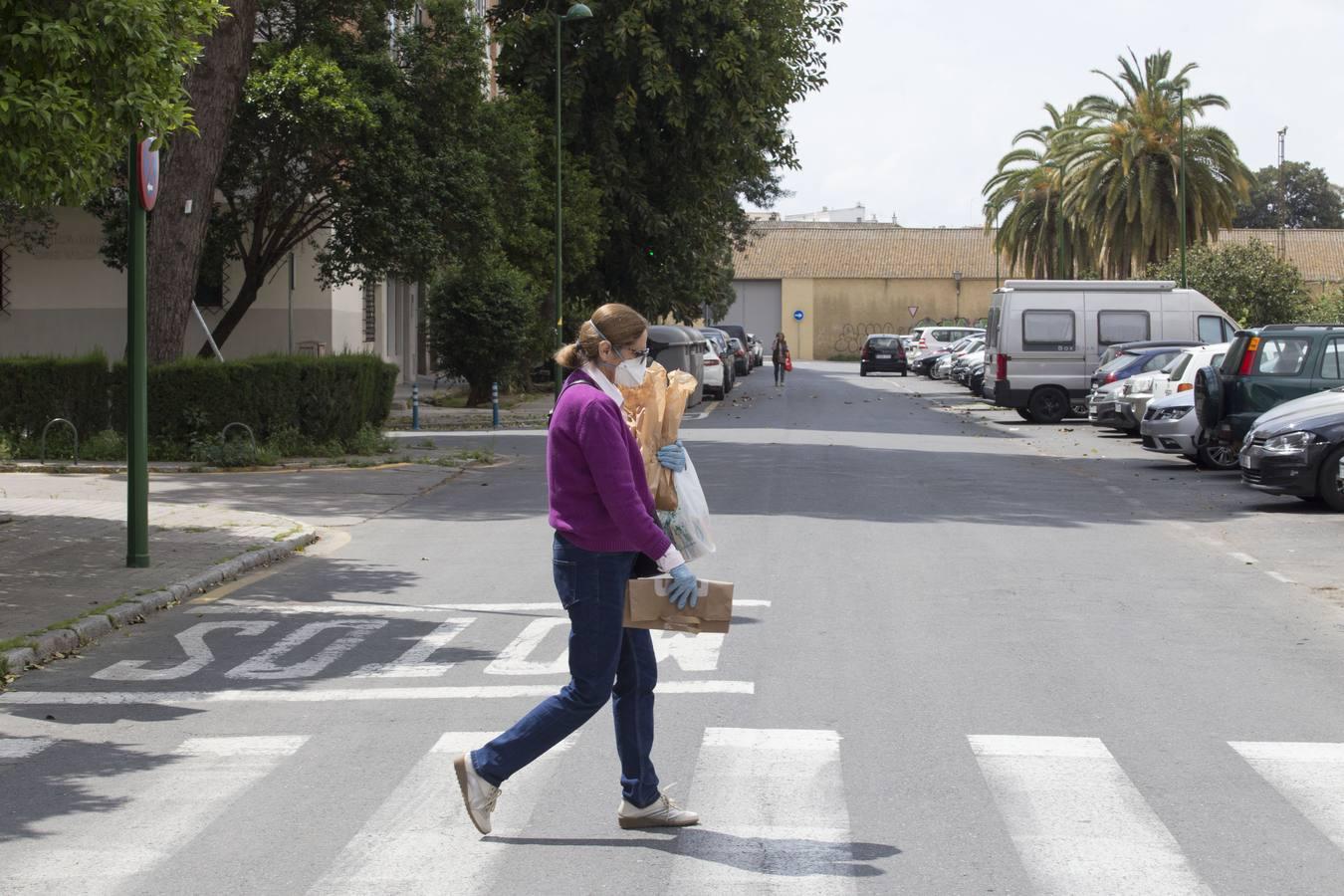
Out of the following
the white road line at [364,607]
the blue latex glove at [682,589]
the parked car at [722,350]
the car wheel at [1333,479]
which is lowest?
the white road line at [364,607]

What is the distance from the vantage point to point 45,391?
2034cm

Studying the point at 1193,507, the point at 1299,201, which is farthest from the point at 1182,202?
the point at 1299,201

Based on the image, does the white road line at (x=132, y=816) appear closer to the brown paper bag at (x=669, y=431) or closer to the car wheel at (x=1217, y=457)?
the brown paper bag at (x=669, y=431)

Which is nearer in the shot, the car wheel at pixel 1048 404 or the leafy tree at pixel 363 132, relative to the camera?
the leafy tree at pixel 363 132

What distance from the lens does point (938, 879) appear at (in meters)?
5.04

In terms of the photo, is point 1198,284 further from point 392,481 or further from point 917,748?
point 917,748

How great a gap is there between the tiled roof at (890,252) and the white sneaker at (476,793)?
89.0 meters

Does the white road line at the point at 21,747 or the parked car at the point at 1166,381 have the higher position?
the parked car at the point at 1166,381

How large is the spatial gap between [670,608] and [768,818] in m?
0.85

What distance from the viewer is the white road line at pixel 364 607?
33.6 feet

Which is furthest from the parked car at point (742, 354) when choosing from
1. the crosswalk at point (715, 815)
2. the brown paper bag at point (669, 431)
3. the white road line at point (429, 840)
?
the brown paper bag at point (669, 431)

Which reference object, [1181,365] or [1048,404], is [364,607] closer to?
[1181,365]

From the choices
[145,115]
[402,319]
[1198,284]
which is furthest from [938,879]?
[1198,284]

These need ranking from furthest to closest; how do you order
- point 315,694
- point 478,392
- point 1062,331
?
point 478,392 < point 1062,331 < point 315,694
